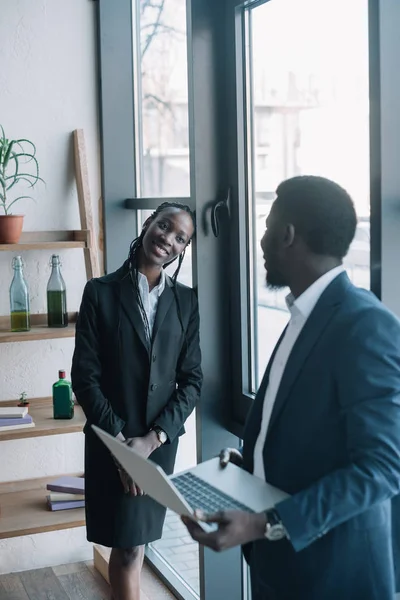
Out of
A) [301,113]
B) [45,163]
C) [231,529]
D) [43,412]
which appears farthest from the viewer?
[45,163]

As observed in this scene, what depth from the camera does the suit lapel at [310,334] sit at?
4.76 ft

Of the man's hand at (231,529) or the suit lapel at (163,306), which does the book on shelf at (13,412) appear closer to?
the suit lapel at (163,306)

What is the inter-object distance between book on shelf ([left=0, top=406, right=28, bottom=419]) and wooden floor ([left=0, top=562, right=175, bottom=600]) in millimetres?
728

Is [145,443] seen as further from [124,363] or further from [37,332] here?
[37,332]

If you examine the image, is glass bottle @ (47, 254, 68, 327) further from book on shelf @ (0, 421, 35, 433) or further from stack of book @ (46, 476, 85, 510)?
stack of book @ (46, 476, 85, 510)

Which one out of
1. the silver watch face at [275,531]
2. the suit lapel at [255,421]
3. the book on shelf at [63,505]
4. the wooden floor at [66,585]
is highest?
the suit lapel at [255,421]

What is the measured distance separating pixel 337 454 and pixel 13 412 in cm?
189

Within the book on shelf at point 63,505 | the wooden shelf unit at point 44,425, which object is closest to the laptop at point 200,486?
the wooden shelf unit at point 44,425

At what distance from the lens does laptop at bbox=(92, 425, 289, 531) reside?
1.38 meters

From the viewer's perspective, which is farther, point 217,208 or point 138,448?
point 217,208

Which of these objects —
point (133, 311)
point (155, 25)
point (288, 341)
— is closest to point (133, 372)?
point (133, 311)

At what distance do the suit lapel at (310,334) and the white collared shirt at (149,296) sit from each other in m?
1.05

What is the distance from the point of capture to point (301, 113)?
2.19 m

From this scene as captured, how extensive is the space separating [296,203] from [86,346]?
1.15 metres
